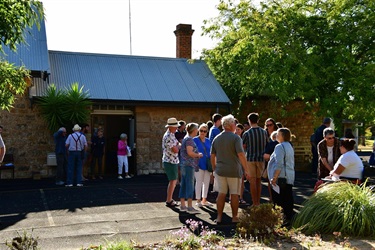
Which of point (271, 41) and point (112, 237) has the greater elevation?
point (271, 41)

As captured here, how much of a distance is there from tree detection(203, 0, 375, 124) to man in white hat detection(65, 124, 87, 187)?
664cm

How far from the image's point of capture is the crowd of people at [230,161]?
712cm

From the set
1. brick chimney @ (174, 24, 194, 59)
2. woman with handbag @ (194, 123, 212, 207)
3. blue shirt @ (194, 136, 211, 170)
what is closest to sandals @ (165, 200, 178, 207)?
woman with handbag @ (194, 123, 212, 207)

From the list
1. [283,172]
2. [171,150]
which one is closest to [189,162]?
[171,150]

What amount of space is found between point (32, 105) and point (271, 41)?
329 inches

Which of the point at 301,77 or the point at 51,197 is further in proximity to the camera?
the point at 301,77

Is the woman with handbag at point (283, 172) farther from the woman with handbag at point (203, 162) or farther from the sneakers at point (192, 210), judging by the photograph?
the woman with handbag at point (203, 162)

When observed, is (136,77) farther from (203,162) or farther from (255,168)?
(255,168)

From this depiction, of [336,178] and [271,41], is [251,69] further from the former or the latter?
[336,178]

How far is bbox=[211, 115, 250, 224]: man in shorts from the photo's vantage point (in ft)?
23.2

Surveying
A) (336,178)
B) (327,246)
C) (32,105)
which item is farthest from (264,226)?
(32,105)

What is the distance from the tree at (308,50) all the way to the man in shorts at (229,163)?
8034 mm

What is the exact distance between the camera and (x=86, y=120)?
13844mm

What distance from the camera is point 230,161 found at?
279 inches
